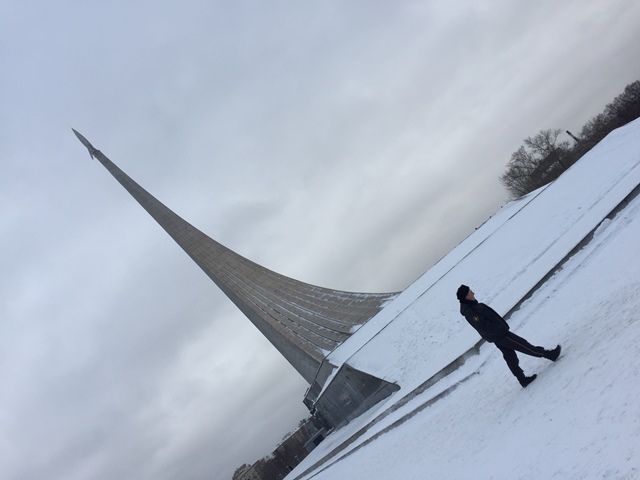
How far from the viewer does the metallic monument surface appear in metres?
19.7

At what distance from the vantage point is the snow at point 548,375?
294 cm

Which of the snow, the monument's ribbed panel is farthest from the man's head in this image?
the monument's ribbed panel

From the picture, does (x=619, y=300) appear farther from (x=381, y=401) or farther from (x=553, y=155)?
(x=553, y=155)

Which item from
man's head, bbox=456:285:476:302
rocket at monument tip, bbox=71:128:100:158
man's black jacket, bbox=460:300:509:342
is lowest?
man's black jacket, bbox=460:300:509:342

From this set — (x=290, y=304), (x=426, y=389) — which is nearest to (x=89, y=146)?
(x=290, y=304)

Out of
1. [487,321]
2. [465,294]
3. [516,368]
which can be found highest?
[465,294]

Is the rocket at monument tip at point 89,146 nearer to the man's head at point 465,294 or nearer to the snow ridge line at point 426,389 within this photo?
the snow ridge line at point 426,389

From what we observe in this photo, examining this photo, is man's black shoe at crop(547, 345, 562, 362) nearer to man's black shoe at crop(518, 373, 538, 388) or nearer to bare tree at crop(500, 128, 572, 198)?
man's black shoe at crop(518, 373, 538, 388)

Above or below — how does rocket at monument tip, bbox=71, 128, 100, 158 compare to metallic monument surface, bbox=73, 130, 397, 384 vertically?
above

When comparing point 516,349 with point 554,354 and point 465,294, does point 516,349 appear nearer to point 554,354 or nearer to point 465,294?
point 554,354

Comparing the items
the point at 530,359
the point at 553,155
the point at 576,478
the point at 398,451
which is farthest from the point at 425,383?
the point at 553,155

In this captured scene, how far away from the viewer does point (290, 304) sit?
23.3 metres

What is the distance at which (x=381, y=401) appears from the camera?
1067 centimetres

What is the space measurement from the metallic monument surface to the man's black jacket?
14.1 metres
